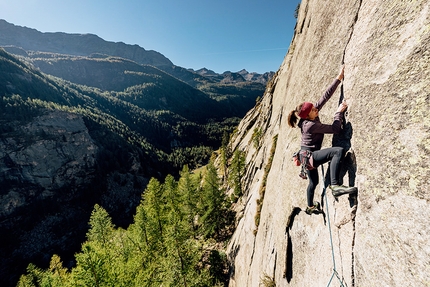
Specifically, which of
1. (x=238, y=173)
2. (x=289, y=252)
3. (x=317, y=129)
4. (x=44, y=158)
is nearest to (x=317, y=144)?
(x=317, y=129)

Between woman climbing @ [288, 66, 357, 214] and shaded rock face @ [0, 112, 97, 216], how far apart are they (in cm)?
14733

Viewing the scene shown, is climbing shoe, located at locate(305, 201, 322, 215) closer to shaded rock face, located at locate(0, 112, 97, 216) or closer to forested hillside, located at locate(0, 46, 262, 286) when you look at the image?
forested hillside, located at locate(0, 46, 262, 286)

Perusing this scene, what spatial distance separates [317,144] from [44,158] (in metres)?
158

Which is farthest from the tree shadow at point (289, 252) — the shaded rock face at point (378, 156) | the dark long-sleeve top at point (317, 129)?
the dark long-sleeve top at point (317, 129)

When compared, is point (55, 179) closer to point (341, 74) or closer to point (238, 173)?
point (238, 173)

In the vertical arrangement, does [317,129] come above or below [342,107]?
below

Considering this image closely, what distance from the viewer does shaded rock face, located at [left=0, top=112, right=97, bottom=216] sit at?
111062mm

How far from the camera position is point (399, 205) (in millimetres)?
4309

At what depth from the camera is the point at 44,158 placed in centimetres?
12325

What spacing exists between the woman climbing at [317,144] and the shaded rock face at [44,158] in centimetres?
14733

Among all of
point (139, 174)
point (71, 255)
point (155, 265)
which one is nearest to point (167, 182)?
point (155, 265)

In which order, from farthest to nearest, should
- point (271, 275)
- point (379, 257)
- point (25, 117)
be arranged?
1. point (25, 117)
2. point (271, 275)
3. point (379, 257)

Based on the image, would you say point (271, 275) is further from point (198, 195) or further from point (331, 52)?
point (198, 195)

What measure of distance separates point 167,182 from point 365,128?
37.7m
